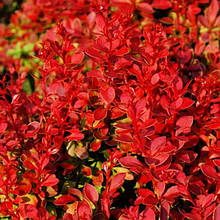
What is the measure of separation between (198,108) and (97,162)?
47cm

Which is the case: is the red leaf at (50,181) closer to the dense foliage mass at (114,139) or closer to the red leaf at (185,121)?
the dense foliage mass at (114,139)

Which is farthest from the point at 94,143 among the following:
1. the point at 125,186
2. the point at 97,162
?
the point at 125,186

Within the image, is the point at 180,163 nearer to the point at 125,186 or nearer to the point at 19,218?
the point at 125,186

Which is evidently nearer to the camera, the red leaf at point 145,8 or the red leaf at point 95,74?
the red leaf at point 95,74

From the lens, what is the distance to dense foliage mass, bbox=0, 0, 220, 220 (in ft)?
3.64

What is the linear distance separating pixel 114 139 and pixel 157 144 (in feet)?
0.49

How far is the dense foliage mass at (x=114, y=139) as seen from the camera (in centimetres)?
111

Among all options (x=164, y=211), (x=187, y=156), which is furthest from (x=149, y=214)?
(x=187, y=156)

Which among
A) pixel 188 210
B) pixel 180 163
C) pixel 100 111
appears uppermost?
pixel 100 111

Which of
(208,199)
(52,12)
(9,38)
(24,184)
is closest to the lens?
(208,199)

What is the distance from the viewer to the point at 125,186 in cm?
135

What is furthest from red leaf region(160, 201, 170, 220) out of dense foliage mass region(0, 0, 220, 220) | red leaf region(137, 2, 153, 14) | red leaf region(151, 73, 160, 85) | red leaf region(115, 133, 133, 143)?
red leaf region(137, 2, 153, 14)

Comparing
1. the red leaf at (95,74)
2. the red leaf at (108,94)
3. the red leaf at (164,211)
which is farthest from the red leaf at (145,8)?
the red leaf at (164,211)

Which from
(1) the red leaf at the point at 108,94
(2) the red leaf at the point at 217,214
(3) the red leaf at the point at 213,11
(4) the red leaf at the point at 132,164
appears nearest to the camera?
(2) the red leaf at the point at 217,214
